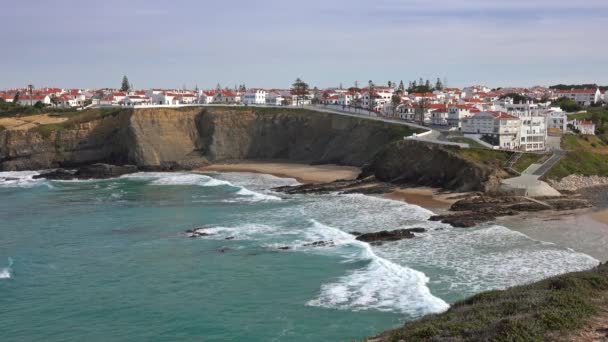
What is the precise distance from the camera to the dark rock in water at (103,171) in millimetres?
69494

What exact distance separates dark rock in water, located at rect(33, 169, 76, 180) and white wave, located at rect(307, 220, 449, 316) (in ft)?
153

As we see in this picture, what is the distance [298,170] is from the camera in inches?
2739

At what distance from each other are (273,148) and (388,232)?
44738 millimetres

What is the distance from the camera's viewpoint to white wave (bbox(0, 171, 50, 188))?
63781 mm

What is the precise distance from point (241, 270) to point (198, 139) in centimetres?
5287

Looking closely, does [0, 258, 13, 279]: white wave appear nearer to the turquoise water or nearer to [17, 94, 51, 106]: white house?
the turquoise water

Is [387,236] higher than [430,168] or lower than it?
lower

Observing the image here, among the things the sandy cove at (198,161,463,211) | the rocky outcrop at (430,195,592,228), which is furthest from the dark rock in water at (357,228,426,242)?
the sandy cove at (198,161,463,211)

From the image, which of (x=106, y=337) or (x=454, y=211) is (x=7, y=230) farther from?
(x=454, y=211)

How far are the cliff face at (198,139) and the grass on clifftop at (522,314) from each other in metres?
47.0

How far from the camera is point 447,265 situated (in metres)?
29.8

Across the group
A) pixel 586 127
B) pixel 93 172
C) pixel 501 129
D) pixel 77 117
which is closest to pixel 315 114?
pixel 501 129

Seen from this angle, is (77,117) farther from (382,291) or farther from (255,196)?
(382,291)

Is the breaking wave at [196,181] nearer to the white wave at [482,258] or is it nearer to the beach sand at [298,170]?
the beach sand at [298,170]
